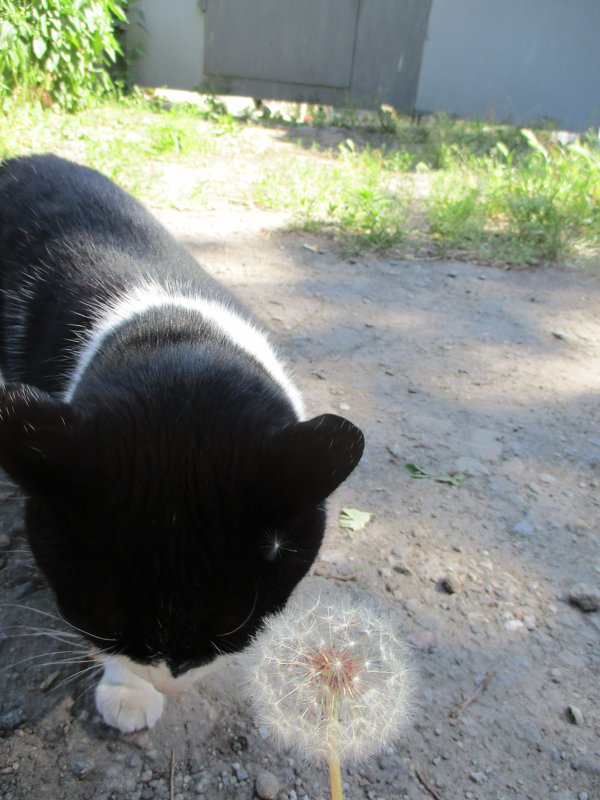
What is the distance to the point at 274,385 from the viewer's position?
72.9 inches

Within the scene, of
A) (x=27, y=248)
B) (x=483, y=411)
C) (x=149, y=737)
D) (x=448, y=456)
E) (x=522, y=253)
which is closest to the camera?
(x=149, y=737)

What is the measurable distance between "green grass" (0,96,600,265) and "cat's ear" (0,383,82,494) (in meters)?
3.81

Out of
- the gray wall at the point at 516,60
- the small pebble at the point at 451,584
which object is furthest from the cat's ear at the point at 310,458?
the gray wall at the point at 516,60

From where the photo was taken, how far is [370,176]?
5.71 metres

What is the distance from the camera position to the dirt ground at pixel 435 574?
170 centimetres

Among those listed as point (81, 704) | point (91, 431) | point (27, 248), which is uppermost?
point (91, 431)

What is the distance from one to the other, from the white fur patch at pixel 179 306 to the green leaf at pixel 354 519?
1.82 feet

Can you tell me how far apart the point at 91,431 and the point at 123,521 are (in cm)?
18

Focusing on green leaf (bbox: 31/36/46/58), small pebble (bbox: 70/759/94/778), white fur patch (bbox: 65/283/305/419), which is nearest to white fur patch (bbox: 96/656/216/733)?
small pebble (bbox: 70/759/94/778)

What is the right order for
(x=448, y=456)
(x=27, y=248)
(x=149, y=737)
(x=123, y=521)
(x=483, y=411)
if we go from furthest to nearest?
(x=483, y=411) → (x=448, y=456) → (x=27, y=248) → (x=149, y=737) → (x=123, y=521)

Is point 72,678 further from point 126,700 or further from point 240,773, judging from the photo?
point 240,773

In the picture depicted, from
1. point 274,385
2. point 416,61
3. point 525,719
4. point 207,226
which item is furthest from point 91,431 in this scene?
point 416,61

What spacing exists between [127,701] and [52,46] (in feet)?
22.4

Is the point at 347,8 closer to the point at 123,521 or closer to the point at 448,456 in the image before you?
the point at 448,456
